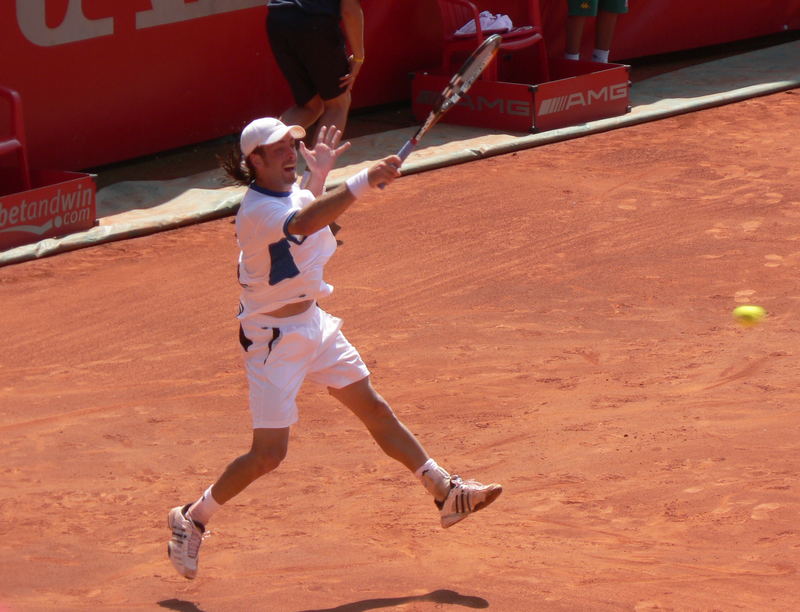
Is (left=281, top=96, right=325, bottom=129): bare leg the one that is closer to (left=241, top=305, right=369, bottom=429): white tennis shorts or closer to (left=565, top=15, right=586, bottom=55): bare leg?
(left=565, top=15, right=586, bottom=55): bare leg

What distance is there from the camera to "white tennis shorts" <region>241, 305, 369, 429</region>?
475 centimetres

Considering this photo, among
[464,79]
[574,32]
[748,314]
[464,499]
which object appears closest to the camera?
[464,499]

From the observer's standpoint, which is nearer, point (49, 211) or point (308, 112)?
point (49, 211)

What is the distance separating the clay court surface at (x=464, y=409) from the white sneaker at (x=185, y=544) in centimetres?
11

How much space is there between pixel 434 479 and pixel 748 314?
9.66 feet

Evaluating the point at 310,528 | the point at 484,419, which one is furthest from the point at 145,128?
the point at 310,528

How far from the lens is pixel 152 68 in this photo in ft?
34.4

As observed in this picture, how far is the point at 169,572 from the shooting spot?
16.5 feet

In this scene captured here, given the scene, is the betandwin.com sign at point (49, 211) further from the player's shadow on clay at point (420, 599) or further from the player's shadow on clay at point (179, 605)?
the player's shadow on clay at point (420, 599)

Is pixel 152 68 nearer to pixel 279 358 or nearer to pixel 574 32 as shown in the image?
pixel 574 32

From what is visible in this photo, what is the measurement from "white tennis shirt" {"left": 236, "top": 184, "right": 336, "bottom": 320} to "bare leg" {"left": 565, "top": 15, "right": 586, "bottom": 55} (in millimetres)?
7993

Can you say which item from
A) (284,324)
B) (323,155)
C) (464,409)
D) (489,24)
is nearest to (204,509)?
(284,324)

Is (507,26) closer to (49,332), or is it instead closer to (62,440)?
(49,332)

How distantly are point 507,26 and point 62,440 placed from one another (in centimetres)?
665
